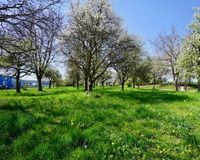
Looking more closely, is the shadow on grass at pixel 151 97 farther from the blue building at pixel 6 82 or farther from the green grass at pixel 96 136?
the blue building at pixel 6 82

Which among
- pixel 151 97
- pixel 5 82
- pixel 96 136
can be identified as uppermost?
pixel 5 82

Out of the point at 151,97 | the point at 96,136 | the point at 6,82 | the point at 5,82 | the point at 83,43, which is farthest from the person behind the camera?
the point at 6,82

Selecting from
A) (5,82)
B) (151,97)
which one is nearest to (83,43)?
(151,97)

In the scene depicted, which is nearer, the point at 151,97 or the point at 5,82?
the point at 151,97

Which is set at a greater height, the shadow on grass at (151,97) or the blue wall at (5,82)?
the blue wall at (5,82)

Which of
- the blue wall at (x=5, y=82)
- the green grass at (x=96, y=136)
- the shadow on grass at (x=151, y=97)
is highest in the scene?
the blue wall at (x=5, y=82)

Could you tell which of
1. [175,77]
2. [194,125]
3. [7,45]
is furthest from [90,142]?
[175,77]

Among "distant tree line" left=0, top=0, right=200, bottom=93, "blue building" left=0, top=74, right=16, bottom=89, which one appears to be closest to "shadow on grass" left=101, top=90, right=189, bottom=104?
"distant tree line" left=0, top=0, right=200, bottom=93

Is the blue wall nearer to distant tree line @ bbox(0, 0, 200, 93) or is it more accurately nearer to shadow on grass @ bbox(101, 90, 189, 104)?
distant tree line @ bbox(0, 0, 200, 93)

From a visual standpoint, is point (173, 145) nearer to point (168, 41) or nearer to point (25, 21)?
point (25, 21)

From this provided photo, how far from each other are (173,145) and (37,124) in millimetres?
3921

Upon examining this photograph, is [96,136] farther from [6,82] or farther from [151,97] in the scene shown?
[6,82]

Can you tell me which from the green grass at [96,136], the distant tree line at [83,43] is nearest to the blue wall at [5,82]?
the distant tree line at [83,43]

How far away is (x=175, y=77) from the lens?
66562 millimetres
